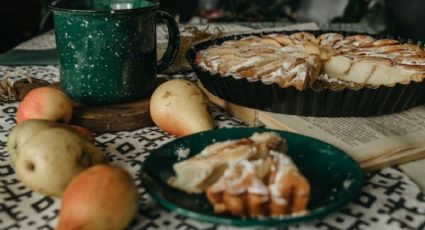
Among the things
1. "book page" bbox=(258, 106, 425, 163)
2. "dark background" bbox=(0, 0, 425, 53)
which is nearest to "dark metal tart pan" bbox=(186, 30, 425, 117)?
"book page" bbox=(258, 106, 425, 163)

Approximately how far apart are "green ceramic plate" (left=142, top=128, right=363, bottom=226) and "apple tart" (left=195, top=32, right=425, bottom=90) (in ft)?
0.47

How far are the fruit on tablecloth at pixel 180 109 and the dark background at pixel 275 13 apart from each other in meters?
1.18

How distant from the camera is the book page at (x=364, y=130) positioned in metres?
0.69

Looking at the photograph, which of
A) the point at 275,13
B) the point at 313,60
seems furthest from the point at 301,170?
the point at 275,13

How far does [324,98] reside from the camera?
2.46 ft

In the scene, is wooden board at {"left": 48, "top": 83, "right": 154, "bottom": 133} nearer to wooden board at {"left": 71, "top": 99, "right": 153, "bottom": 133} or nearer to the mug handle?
wooden board at {"left": 71, "top": 99, "right": 153, "bottom": 133}

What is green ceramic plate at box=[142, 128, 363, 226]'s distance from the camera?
49 cm

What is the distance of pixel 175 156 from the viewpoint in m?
0.62

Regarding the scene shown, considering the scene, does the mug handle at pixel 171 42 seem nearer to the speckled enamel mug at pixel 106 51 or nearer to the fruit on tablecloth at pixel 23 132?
the speckled enamel mug at pixel 106 51

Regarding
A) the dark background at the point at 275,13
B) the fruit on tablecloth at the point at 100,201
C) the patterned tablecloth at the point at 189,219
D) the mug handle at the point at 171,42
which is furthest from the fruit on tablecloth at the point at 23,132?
the dark background at the point at 275,13

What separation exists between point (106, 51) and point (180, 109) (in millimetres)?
144

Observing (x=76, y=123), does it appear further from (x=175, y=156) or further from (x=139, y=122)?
(x=175, y=156)

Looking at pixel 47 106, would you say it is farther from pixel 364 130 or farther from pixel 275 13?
pixel 275 13

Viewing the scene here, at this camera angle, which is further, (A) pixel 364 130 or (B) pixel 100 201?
(A) pixel 364 130
